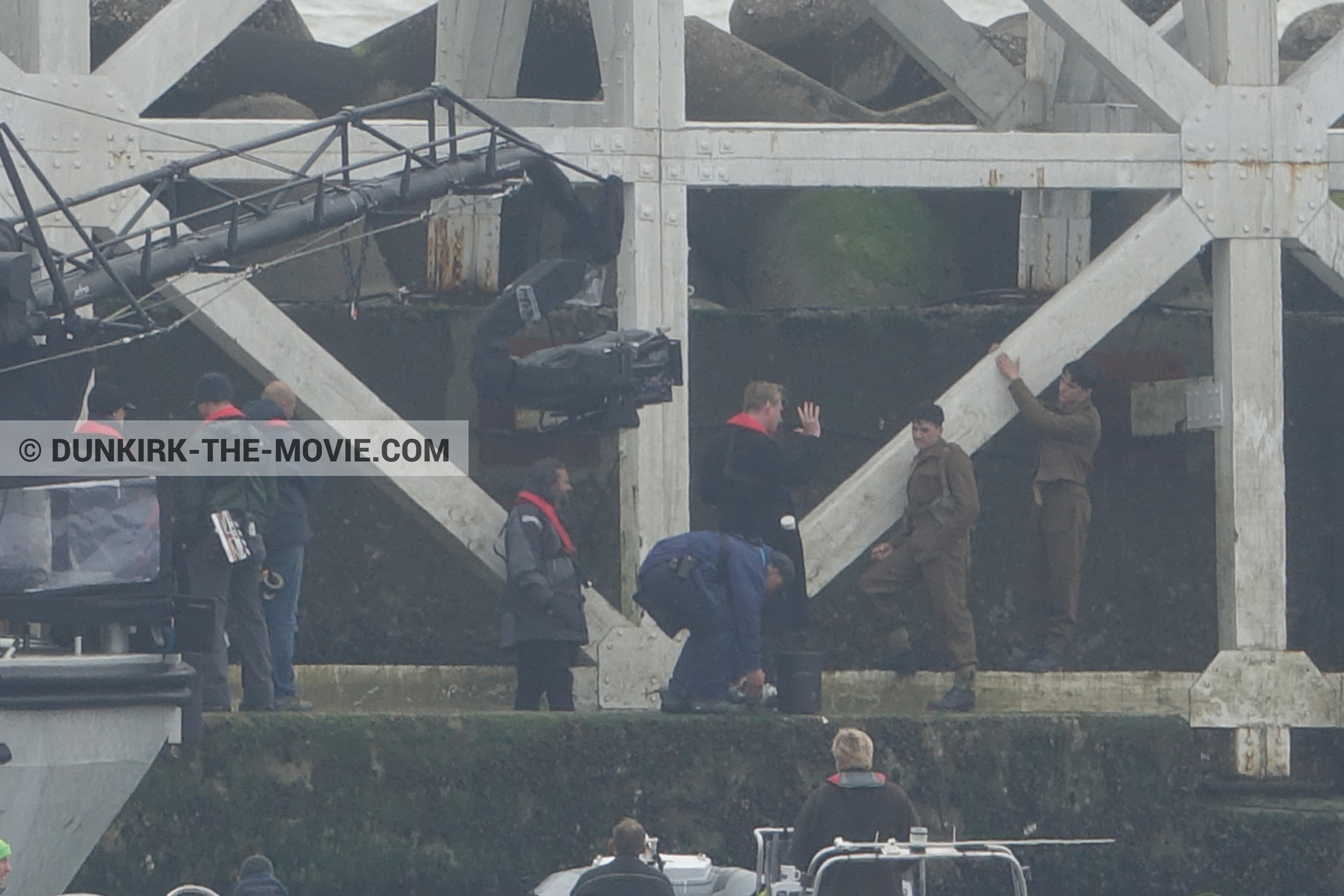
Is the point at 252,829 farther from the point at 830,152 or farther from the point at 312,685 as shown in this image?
the point at 830,152

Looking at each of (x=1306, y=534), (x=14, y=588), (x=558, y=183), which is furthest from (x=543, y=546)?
(x=1306, y=534)

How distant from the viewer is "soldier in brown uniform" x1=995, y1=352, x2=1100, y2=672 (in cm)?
1239

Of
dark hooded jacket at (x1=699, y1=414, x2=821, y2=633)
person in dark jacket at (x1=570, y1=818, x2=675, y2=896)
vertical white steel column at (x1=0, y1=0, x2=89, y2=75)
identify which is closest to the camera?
person in dark jacket at (x1=570, y1=818, x2=675, y2=896)

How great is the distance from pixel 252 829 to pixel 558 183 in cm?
346

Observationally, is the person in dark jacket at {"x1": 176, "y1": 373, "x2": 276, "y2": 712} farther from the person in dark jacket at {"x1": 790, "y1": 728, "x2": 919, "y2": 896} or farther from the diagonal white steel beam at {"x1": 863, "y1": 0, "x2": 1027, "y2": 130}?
the diagonal white steel beam at {"x1": 863, "y1": 0, "x2": 1027, "y2": 130}

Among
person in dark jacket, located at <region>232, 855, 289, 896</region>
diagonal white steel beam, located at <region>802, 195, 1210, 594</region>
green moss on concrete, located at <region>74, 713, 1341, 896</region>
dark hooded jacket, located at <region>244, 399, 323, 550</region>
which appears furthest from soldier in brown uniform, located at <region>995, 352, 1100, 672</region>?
person in dark jacket, located at <region>232, 855, 289, 896</region>

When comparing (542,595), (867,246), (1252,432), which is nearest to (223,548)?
(542,595)

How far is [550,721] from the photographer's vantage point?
10711mm

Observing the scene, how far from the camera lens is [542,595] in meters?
11.1

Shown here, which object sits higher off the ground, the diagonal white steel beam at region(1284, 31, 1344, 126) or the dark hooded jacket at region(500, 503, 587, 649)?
the diagonal white steel beam at region(1284, 31, 1344, 126)

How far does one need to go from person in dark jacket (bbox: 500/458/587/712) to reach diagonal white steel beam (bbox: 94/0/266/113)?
255 centimetres

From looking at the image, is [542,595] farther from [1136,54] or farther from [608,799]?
[1136,54]

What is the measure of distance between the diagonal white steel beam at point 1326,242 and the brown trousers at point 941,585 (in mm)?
2347

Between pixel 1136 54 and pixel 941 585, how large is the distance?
2851 millimetres
